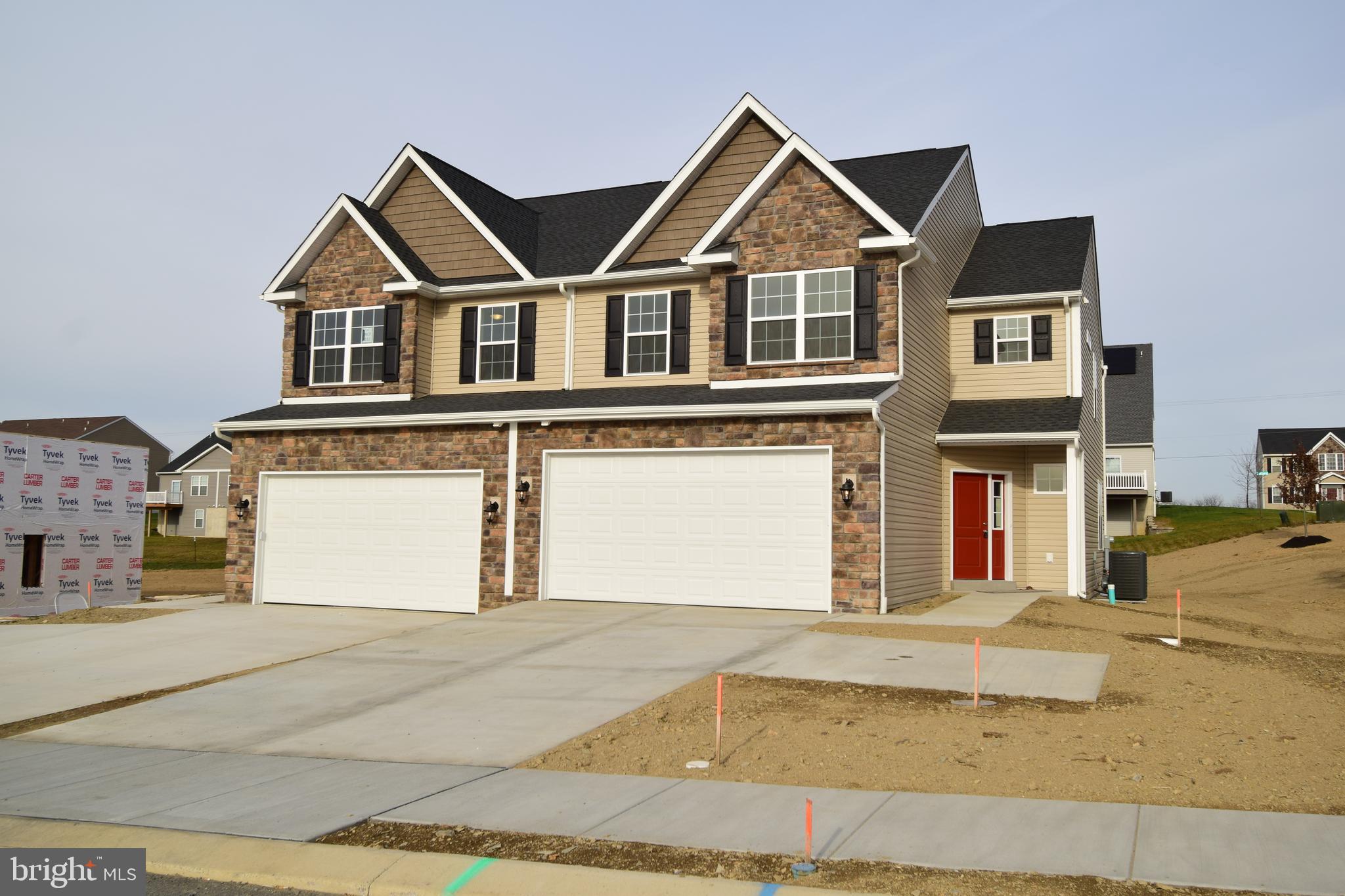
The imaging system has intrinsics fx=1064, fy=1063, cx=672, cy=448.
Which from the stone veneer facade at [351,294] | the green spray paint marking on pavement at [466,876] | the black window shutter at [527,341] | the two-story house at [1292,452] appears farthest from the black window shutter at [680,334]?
the two-story house at [1292,452]

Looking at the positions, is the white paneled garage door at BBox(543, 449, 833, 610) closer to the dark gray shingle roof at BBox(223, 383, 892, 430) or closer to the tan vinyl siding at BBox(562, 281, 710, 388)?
the dark gray shingle roof at BBox(223, 383, 892, 430)

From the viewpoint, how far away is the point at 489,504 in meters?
18.9

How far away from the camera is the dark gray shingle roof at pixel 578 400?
55.8 ft

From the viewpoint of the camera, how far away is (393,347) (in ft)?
70.5

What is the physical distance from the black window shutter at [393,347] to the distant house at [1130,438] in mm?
32691

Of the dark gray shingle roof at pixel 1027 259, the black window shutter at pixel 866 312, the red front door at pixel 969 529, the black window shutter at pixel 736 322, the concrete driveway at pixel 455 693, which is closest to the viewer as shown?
the concrete driveway at pixel 455 693

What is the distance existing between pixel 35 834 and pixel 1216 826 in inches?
299

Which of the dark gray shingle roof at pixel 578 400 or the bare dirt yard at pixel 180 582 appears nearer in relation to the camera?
the dark gray shingle roof at pixel 578 400

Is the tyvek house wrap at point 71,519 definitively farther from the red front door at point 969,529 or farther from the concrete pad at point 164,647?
the red front door at point 969,529

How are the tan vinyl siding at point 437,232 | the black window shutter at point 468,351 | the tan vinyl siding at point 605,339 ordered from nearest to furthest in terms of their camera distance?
1. the tan vinyl siding at point 605,339
2. the black window shutter at point 468,351
3. the tan vinyl siding at point 437,232

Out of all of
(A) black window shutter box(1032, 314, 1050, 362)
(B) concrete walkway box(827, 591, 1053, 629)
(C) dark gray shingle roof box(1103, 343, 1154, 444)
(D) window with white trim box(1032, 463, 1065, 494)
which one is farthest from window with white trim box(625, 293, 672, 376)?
(C) dark gray shingle roof box(1103, 343, 1154, 444)

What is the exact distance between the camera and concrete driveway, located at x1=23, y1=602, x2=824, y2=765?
977 cm

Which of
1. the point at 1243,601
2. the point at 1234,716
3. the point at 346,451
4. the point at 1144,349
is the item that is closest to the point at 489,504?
the point at 346,451

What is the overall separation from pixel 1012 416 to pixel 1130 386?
33565mm
